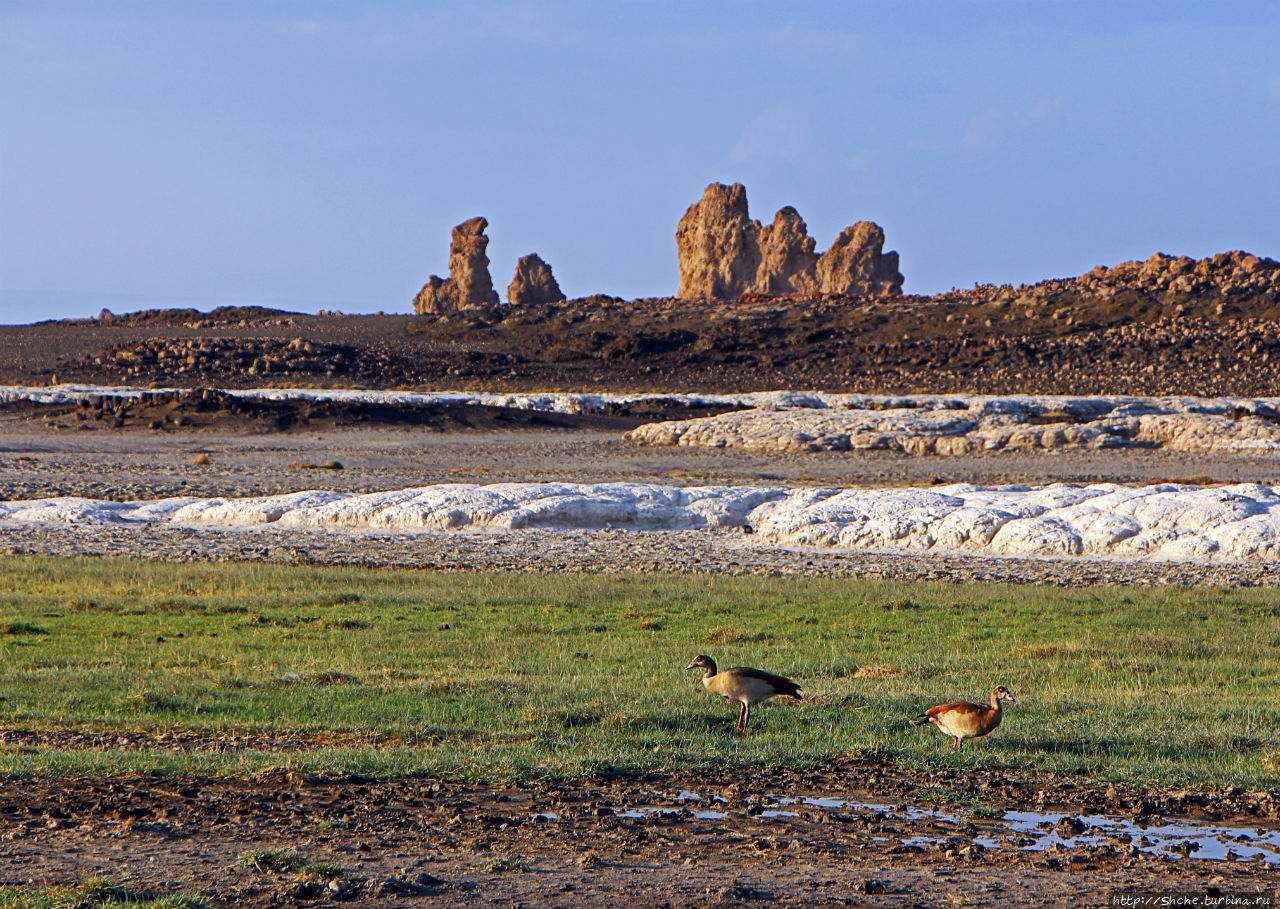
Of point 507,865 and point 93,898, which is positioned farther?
point 507,865

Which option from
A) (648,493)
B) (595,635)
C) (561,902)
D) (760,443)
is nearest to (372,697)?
(595,635)

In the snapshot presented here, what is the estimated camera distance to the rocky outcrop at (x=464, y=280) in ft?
415

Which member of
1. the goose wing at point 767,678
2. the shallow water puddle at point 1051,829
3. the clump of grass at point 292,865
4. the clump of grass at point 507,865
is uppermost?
the goose wing at point 767,678

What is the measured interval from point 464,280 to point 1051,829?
401ft

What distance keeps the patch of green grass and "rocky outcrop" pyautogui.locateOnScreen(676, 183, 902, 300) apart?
124 metres

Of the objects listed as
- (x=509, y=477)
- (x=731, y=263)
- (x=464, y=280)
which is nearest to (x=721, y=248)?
(x=731, y=263)

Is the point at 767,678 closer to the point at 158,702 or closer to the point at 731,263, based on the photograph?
the point at 158,702

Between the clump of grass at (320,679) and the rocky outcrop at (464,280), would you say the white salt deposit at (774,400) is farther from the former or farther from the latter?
the rocky outcrop at (464,280)

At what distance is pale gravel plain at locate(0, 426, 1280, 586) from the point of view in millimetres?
24219

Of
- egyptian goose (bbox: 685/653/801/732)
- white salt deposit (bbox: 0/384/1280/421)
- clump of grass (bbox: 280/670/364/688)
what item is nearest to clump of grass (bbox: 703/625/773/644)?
clump of grass (bbox: 280/670/364/688)

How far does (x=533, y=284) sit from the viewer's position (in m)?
125

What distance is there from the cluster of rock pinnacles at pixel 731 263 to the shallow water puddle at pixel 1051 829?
116805mm

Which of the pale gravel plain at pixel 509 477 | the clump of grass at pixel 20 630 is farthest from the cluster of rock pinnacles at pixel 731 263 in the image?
the clump of grass at pixel 20 630

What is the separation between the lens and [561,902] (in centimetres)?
616
